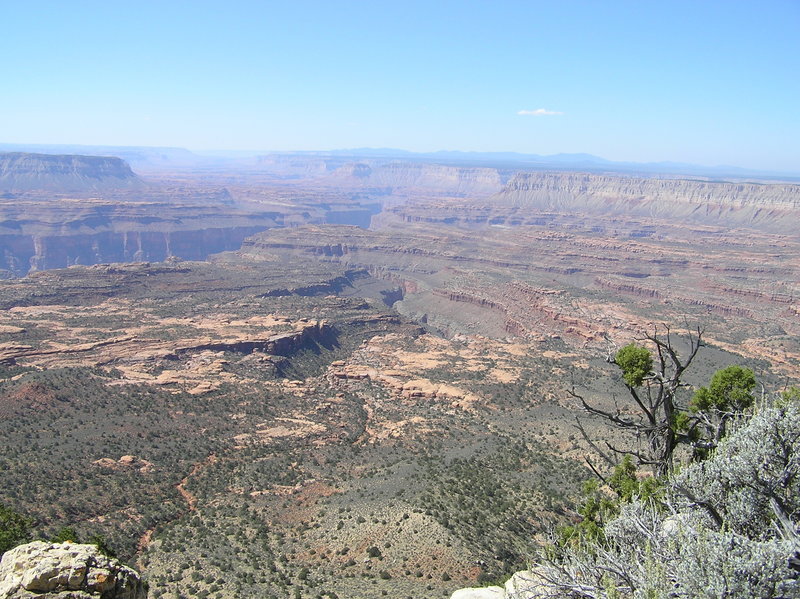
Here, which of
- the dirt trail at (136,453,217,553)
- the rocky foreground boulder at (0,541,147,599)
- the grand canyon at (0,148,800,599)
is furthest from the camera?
the dirt trail at (136,453,217,553)

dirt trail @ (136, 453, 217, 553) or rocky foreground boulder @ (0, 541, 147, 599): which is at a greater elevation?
rocky foreground boulder @ (0, 541, 147, 599)

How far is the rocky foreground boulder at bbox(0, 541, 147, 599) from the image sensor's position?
31.9 ft

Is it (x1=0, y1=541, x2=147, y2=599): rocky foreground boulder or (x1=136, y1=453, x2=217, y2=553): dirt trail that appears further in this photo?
(x1=136, y1=453, x2=217, y2=553): dirt trail

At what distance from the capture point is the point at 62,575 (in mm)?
9898

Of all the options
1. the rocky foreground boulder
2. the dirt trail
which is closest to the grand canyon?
the dirt trail

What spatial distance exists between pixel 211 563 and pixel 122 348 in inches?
1544

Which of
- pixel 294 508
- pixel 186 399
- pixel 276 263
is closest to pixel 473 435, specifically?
pixel 294 508

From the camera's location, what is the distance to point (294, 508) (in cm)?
2788

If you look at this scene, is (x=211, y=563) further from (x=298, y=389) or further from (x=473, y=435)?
(x=298, y=389)

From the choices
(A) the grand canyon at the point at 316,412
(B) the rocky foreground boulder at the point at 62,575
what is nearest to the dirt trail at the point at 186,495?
(A) the grand canyon at the point at 316,412

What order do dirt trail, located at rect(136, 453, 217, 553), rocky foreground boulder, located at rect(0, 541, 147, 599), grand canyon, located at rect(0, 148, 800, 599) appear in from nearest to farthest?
rocky foreground boulder, located at rect(0, 541, 147, 599)
grand canyon, located at rect(0, 148, 800, 599)
dirt trail, located at rect(136, 453, 217, 553)

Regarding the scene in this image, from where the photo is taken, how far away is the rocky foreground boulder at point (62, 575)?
973cm

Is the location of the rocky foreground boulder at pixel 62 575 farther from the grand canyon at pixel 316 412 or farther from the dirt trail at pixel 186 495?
the dirt trail at pixel 186 495

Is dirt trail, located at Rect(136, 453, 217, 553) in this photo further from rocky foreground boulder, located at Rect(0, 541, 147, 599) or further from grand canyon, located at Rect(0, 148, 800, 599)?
Answer: rocky foreground boulder, located at Rect(0, 541, 147, 599)
